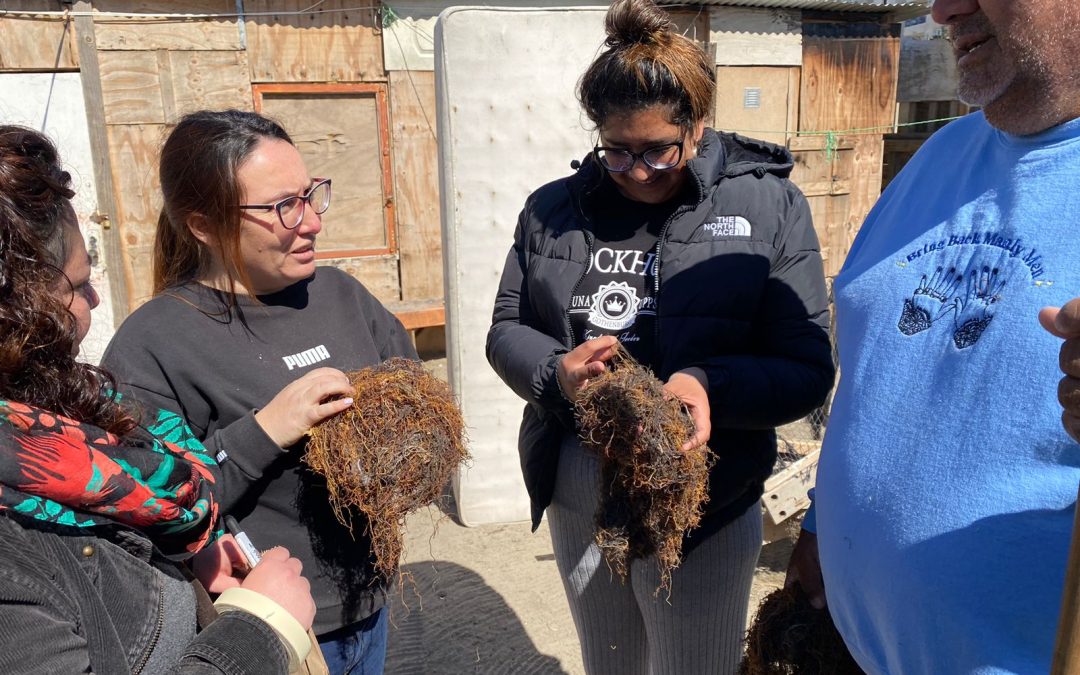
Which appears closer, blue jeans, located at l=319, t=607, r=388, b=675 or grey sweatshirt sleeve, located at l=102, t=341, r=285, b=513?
grey sweatshirt sleeve, located at l=102, t=341, r=285, b=513

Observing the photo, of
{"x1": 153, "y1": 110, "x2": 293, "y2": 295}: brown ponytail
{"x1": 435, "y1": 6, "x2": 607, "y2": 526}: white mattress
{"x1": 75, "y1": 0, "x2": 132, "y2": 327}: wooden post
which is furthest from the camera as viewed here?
{"x1": 75, "y1": 0, "x2": 132, "y2": 327}: wooden post

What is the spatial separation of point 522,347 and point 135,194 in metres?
5.07

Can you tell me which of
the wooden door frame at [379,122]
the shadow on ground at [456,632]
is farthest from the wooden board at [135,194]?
the shadow on ground at [456,632]

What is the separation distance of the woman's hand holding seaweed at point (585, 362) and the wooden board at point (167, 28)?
207 inches

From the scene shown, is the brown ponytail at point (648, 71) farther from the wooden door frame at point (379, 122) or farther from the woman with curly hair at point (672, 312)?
the wooden door frame at point (379, 122)

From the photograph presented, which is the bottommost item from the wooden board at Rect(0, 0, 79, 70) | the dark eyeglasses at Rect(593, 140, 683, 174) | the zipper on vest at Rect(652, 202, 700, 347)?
the zipper on vest at Rect(652, 202, 700, 347)

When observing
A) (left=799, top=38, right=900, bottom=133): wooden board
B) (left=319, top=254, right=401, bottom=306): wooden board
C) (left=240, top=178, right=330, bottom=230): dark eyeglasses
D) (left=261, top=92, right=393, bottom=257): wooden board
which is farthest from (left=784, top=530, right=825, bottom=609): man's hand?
(left=799, top=38, right=900, bottom=133): wooden board

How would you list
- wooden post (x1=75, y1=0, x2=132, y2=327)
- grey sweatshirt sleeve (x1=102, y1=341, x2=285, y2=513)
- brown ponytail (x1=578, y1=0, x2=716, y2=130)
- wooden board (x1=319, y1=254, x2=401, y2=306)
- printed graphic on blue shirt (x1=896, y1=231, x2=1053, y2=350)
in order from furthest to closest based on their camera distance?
wooden board (x1=319, y1=254, x2=401, y2=306), wooden post (x1=75, y1=0, x2=132, y2=327), brown ponytail (x1=578, y1=0, x2=716, y2=130), grey sweatshirt sleeve (x1=102, y1=341, x2=285, y2=513), printed graphic on blue shirt (x1=896, y1=231, x2=1053, y2=350)

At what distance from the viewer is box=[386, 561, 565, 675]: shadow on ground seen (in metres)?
3.74

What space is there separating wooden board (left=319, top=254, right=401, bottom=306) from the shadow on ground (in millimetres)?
3041

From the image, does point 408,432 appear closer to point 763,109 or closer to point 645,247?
point 645,247

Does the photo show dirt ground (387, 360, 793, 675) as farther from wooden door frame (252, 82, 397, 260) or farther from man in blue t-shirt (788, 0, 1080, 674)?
wooden door frame (252, 82, 397, 260)

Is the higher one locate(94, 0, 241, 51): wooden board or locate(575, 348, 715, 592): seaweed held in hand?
locate(94, 0, 241, 51): wooden board

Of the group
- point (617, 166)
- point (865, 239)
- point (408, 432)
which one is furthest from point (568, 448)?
point (865, 239)
